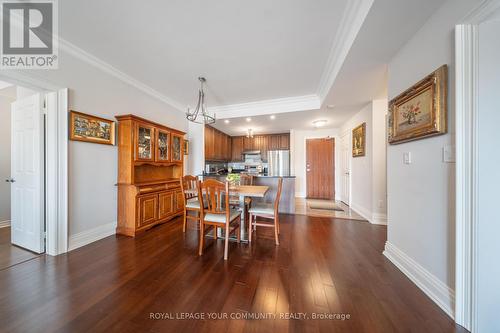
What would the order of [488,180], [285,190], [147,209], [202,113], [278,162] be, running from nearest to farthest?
[488,180] < [147,209] < [202,113] < [285,190] < [278,162]

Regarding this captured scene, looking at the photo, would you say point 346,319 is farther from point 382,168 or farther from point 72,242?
point 72,242

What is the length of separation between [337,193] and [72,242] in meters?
6.14

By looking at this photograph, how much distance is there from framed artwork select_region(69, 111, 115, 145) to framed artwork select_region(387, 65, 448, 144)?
3867mm

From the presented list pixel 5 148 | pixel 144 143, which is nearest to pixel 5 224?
pixel 5 148

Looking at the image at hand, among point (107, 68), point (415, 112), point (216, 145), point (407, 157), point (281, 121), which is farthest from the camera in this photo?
point (216, 145)

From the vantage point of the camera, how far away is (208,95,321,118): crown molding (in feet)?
11.6

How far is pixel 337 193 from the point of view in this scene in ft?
17.8

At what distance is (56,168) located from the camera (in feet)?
6.63

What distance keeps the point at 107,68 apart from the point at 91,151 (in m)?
1.30

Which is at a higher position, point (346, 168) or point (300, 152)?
point (300, 152)

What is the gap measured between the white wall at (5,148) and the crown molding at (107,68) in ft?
6.53

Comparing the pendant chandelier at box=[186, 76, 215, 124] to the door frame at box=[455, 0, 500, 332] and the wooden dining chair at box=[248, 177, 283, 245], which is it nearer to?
the wooden dining chair at box=[248, 177, 283, 245]

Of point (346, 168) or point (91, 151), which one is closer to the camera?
point (91, 151)

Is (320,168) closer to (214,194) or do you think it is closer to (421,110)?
(421,110)
